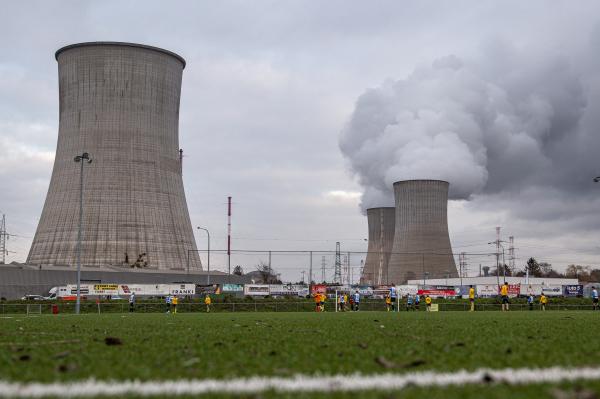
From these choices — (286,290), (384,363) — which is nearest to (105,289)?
(286,290)

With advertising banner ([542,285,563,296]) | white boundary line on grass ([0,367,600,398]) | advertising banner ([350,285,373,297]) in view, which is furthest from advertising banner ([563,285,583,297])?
white boundary line on grass ([0,367,600,398])

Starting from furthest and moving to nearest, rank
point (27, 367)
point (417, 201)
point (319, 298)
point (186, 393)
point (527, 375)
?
Result: point (417, 201) < point (319, 298) < point (27, 367) < point (527, 375) < point (186, 393)

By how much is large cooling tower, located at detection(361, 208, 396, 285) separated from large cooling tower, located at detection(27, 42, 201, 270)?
96.3 feet

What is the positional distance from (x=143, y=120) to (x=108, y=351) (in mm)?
38650

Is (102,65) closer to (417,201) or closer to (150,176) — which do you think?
(150,176)

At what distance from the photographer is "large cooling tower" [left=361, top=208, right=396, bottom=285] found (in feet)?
222

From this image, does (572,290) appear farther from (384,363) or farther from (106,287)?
(384,363)

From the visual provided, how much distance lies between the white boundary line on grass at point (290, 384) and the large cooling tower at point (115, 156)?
1555 inches

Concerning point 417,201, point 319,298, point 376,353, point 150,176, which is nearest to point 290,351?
point 376,353

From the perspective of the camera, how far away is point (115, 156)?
4144 cm

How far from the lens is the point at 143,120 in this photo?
4197 centimetres

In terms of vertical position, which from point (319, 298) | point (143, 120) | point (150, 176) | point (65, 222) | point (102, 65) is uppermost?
point (102, 65)

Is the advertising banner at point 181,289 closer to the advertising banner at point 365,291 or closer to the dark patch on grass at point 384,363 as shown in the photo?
the advertising banner at point 365,291

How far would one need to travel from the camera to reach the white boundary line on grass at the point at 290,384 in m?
2.90
